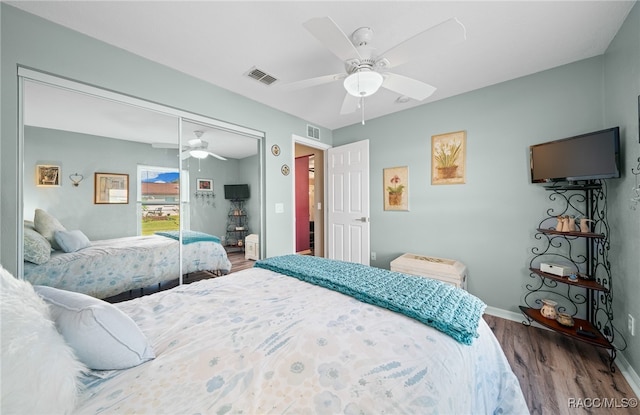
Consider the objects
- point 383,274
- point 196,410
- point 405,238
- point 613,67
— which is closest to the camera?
point 196,410

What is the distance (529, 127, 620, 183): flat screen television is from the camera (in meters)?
1.78

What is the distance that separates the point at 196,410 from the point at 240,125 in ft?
8.90

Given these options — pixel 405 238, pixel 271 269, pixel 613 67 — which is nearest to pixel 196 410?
pixel 271 269

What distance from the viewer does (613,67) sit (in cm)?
191

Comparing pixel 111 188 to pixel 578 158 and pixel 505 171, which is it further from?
pixel 578 158

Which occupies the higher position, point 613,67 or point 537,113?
point 613,67

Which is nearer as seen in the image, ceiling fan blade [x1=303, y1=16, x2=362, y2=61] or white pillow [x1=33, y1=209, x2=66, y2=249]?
ceiling fan blade [x1=303, y1=16, x2=362, y2=61]

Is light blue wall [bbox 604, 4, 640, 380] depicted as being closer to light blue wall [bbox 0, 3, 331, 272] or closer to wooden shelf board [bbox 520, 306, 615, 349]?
wooden shelf board [bbox 520, 306, 615, 349]

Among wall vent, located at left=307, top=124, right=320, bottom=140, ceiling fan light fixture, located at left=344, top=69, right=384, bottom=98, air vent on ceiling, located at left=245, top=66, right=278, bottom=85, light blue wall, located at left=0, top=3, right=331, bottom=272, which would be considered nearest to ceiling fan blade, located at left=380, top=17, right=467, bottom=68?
ceiling fan light fixture, located at left=344, top=69, right=384, bottom=98

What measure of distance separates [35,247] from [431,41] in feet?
9.61

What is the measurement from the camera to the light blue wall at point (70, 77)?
152 cm

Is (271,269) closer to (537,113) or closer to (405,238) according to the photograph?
(405,238)

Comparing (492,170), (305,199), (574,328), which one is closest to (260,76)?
(492,170)

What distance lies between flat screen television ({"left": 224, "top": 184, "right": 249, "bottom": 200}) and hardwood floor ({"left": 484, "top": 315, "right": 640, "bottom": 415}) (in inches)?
119
